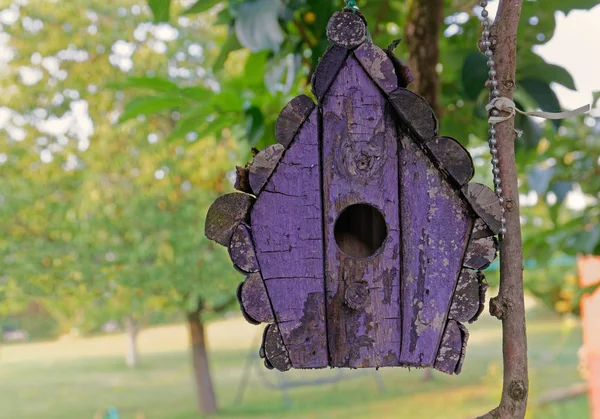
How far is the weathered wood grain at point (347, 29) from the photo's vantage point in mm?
465

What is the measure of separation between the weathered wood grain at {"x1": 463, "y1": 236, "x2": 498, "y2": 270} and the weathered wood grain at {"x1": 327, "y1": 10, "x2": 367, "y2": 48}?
A: 0.16 m

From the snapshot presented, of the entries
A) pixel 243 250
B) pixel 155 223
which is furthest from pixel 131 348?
pixel 243 250

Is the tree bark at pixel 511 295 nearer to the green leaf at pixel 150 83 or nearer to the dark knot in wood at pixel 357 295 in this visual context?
the dark knot in wood at pixel 357 295

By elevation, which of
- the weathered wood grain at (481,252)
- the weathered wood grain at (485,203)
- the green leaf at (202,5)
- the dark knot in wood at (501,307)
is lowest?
the dark knot in wood at (501,307)

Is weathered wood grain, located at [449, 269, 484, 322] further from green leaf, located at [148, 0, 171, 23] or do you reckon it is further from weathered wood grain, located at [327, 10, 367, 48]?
green leaf, located at [148, 0, 171, 23]

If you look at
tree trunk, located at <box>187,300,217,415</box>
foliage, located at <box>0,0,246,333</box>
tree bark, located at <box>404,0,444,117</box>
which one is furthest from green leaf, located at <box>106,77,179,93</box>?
tree trunk, located at <box>187,300,217,415</box>

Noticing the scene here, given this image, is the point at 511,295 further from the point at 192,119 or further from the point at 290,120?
the point at 192,119

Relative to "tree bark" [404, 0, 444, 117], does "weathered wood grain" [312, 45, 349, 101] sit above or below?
below

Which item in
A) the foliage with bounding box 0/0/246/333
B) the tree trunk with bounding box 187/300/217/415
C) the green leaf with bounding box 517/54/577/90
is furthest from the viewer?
the tree trunk with bounding box 187/300/217/415

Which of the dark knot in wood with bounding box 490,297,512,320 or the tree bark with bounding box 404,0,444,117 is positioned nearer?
the dark knot in wood with bounding box 490,297,512,320

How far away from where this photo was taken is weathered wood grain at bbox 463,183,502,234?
1.51 ft

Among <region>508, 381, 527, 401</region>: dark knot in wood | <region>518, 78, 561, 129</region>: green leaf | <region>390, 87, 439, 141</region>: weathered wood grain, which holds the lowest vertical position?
<region>508, 381, 527, 401</region>: dark knot in wood

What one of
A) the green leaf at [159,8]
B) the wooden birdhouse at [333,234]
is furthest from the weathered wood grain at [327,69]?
the green leaf at [159,8]

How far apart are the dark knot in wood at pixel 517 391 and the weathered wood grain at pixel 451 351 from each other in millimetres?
37
